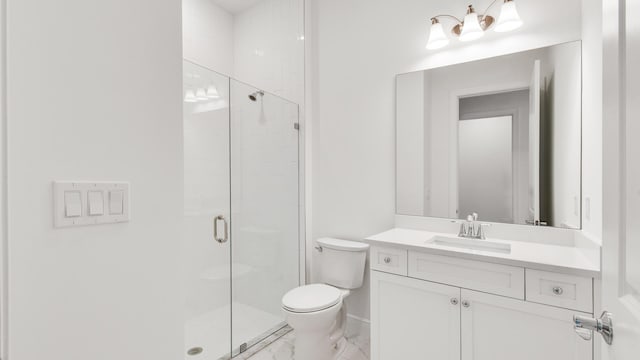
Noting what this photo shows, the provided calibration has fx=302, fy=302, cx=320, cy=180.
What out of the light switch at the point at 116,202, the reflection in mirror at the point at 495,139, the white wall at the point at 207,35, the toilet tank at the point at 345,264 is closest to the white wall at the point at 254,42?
the white wall at the point at 207,35

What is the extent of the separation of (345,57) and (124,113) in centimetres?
193

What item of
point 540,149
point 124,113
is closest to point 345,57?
point 540,149

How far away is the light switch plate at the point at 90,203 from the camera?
706mm

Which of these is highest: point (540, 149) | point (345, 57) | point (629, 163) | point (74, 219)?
point (345, 57)

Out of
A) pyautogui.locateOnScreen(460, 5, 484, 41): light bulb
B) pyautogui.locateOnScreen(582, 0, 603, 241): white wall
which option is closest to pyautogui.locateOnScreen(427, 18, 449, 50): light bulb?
pyautogui.locateOnScreen(460, 5, 484, 41): light bulb

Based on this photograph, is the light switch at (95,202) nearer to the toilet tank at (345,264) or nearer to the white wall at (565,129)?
the toilet tank at (345,264)

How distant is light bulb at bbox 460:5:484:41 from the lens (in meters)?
1.78

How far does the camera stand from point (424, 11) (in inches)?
80.4

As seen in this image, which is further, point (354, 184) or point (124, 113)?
point (354, 184)

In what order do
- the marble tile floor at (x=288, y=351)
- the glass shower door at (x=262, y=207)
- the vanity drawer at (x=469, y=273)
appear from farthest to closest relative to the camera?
the glass shower door at (x=262, y=207) < the marble tile floor at (x=288, y=351) < the vanity drawer at (x=469, y=273)

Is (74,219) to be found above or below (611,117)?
below

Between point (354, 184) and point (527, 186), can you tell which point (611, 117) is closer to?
point (527, 186)

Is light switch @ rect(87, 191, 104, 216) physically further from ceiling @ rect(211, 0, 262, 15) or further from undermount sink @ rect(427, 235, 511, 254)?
ceiling @ rect(211, 0, 262, 15)

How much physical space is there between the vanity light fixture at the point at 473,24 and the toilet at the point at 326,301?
1480 millimetres
